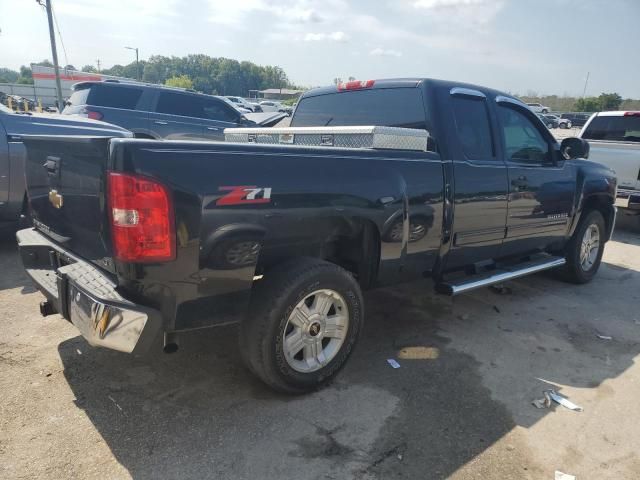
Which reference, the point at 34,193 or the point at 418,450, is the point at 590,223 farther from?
the point at 34,193

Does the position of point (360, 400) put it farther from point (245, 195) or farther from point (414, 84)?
point (414, 84)

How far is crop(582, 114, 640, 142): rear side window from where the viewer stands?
875cm

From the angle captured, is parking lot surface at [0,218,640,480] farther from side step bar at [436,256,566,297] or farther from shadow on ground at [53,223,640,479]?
side step bar at [436,256,566,297]

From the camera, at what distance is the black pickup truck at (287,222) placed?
7.63 feet

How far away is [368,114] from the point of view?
4.15 meters

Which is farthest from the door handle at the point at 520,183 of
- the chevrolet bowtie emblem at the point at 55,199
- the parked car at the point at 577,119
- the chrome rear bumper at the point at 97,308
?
the parked car at the point at 577,119

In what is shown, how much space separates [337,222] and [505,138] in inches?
83.3

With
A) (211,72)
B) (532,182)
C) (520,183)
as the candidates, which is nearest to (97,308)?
(520,183)

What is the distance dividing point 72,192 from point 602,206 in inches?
214

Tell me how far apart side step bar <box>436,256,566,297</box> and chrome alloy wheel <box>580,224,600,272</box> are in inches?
26.3

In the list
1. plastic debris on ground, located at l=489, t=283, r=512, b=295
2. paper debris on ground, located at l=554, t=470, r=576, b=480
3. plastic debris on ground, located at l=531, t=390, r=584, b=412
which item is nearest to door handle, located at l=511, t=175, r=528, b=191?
plastic debris on ground, located at l=489, t=283, r=512, b=295

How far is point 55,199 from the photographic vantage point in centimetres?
297

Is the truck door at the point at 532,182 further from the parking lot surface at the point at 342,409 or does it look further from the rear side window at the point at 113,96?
the rear side window at the point at 113,96

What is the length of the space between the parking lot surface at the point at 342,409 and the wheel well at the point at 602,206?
1.65 metres
